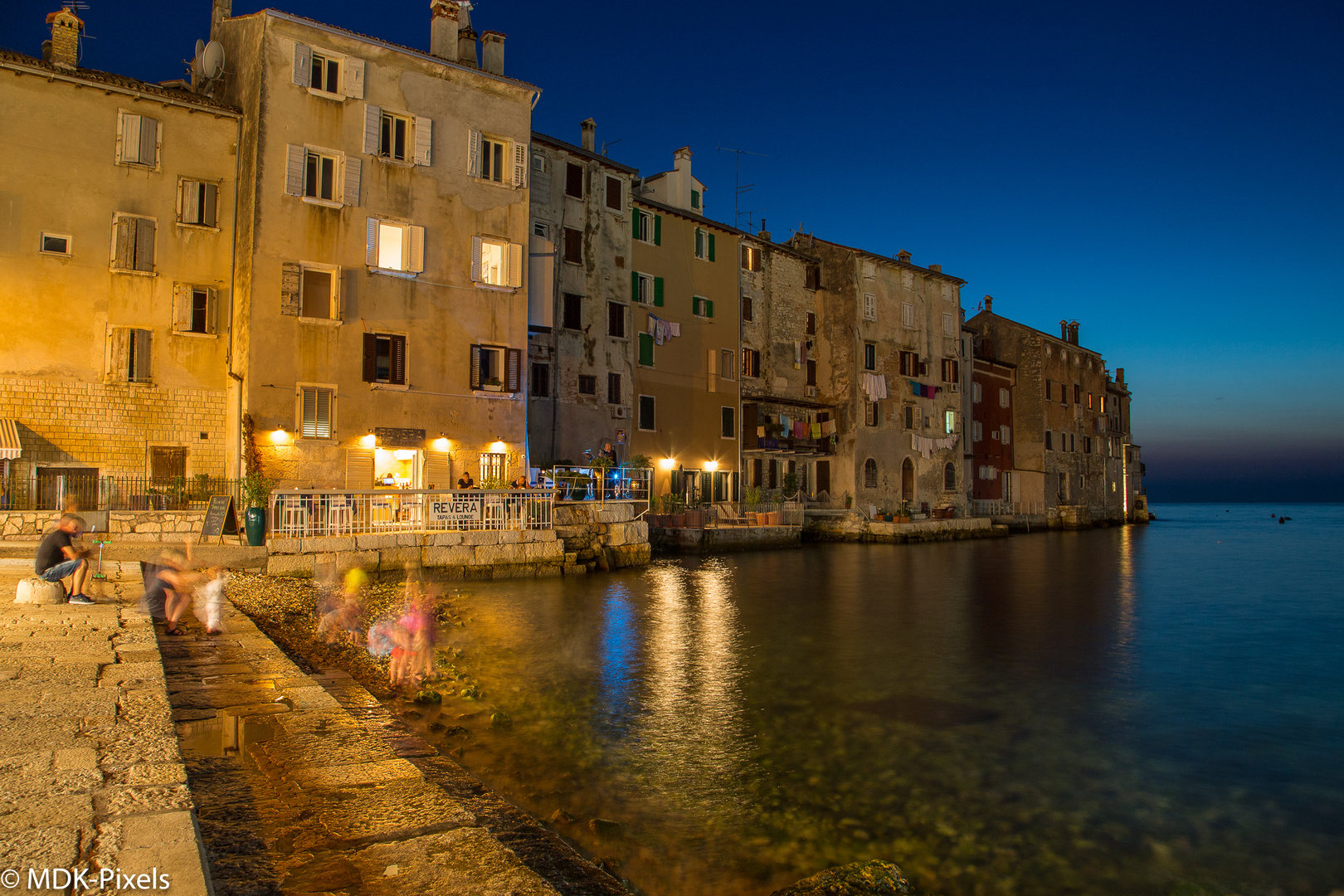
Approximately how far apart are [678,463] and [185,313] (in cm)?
1919

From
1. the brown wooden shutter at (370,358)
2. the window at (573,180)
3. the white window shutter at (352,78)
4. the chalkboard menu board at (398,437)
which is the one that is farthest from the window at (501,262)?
the window at (573,180)

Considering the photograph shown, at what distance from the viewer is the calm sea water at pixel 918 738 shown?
6.47 meters

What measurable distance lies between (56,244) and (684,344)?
22.1 metres

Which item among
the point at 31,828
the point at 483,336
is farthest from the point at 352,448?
the point at 31,828

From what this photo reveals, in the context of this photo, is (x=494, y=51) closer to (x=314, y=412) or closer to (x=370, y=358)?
(x=370, y=358)

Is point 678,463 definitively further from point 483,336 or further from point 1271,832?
point 1271,832

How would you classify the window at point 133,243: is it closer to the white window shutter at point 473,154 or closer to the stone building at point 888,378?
the white window shutter at point 473,154

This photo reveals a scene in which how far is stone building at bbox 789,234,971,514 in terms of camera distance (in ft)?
139

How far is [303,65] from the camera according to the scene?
73.6ft

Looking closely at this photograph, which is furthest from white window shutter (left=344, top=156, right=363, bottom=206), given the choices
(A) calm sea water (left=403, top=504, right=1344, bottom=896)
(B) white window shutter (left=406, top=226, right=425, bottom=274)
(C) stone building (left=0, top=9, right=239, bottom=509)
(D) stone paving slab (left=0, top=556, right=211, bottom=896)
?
(D) stone paving slab (left=0, top=556, right=211, bottom=896)

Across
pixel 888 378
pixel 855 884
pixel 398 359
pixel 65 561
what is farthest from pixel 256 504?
pixel 888 378

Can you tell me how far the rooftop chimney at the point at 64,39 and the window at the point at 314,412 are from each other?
404 inches

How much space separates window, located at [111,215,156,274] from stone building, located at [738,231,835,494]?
24.2 meters

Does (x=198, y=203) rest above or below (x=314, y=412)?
above
